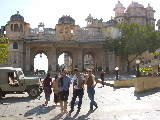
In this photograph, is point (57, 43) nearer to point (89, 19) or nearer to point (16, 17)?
point (16, 17)

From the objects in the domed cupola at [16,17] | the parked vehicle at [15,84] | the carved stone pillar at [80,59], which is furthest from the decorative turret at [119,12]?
the parked vehicle at [15,84]

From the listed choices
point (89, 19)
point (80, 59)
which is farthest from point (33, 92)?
point (89, 19)

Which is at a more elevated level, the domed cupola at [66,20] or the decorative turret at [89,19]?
the decorative turret at [89,19]

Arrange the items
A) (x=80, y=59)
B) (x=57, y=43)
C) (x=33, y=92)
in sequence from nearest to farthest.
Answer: (x=33, y=92) → (x=57, y=43) → (x=80, y=59)

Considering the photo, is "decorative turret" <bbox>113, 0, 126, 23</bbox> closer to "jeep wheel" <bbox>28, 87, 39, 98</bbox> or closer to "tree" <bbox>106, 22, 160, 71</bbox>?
"tree" <bbox>106, 22, 160, 71</bbox>

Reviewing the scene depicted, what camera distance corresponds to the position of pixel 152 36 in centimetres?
3866

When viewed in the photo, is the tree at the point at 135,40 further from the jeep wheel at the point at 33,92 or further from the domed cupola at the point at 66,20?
the jeep wheel at the point at 33,92

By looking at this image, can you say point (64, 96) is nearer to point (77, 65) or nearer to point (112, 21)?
point (77, 65)

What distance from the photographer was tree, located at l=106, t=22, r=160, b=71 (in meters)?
37.9

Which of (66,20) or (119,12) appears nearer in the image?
(66,20)

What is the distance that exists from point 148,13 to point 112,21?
64.4ft

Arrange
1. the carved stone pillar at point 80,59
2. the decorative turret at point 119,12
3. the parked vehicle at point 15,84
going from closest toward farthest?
the parked vehicle at point 15,84 → the carved stone pillar at point 80,59 → the decorative turret at point 119,12

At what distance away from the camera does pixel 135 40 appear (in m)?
38.1

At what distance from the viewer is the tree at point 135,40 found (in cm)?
3788
